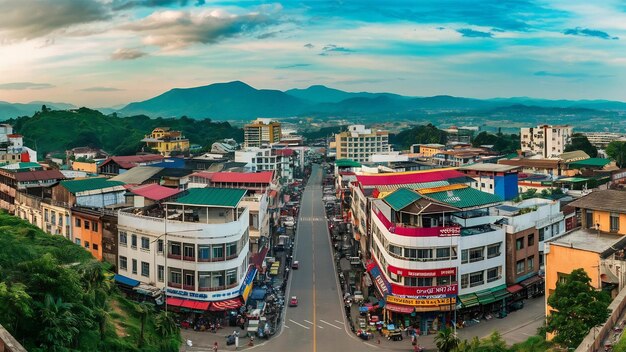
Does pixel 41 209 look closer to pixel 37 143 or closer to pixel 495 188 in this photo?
pixel 495 188

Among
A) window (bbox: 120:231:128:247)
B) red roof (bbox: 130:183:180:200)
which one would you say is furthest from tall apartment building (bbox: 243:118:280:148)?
window (bbox: 120:231:128:247)

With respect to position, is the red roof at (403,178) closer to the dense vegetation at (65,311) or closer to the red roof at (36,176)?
the dense vegetation at (65,311)

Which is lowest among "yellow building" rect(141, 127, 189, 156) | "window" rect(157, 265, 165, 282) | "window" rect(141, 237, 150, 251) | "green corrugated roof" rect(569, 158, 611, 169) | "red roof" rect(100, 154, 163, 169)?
"window" rect(157, 265, 165, 282)

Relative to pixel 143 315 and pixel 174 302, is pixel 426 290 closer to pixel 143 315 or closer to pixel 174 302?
pixel 174 302

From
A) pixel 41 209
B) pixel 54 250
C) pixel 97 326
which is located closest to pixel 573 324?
pixel 97 326

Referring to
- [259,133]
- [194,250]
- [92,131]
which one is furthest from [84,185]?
[92,131]

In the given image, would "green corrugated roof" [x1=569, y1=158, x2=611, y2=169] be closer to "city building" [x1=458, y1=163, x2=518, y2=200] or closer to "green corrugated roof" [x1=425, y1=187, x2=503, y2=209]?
"city building" [x1=458, y1=163, x2=518, y2=200]

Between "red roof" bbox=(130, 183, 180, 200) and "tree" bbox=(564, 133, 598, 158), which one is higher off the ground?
"tree" bbox=(564, 133, 598, 158)
